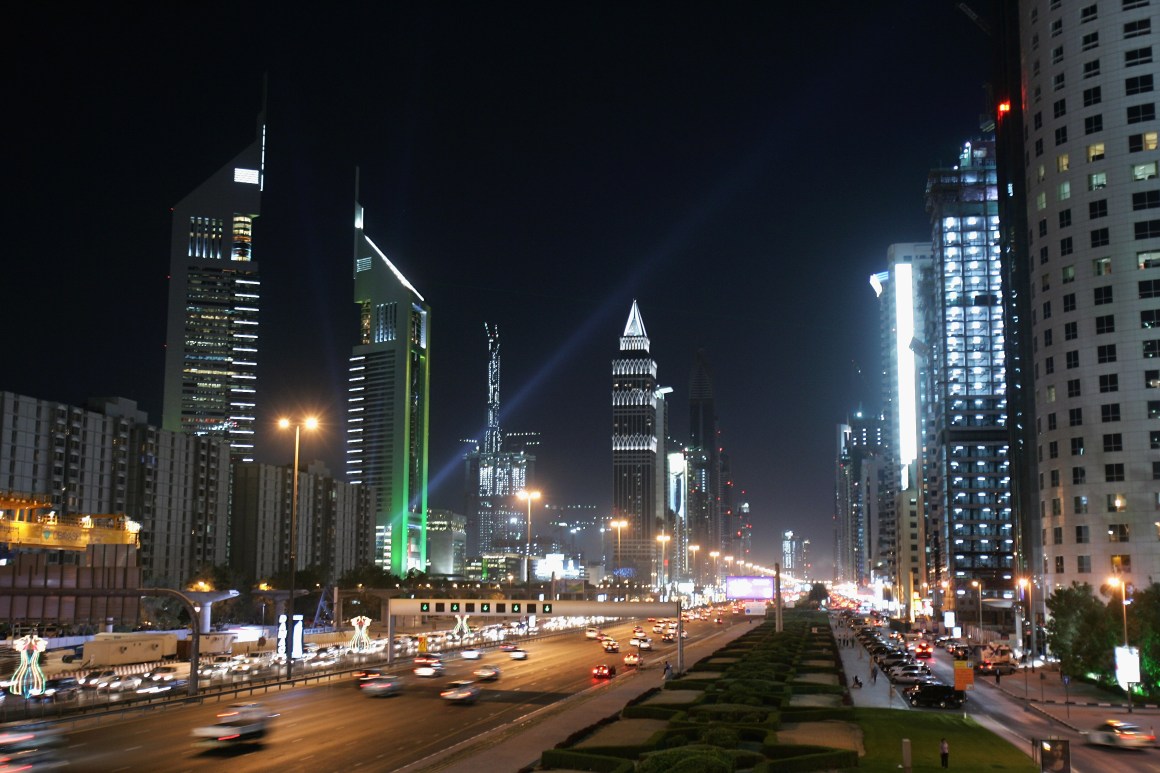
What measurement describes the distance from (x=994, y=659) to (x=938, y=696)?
35.7 m

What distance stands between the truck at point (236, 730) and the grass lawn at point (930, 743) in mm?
23975

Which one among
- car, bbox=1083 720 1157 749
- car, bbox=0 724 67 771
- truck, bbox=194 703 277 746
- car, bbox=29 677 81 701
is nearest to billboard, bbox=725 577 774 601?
car, bbox=29 677 81 701

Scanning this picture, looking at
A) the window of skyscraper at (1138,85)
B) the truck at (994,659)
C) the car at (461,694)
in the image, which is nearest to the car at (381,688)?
the car at (461,694)

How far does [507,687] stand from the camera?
7756cm

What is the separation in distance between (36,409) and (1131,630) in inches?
5259

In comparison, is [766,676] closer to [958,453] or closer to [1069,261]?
[1069,261]

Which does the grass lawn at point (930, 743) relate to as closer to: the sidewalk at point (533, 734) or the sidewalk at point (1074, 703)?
the sidewalk at point (1074, 703)

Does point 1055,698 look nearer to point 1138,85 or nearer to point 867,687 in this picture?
point 867,687

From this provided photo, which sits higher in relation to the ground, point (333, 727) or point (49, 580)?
point (49, 580)

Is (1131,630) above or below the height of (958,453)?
below

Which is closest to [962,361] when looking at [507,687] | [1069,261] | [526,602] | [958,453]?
[958,453]

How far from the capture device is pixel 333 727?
53.8 meters

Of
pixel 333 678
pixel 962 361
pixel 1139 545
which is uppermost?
pixel 962 361

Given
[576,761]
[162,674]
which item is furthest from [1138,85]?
[162,674]
